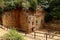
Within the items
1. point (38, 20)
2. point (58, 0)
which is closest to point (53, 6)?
point (58, 0)

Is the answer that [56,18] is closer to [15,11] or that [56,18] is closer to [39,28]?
[39,28]

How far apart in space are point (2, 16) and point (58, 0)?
8302mm

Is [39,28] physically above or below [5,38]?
below

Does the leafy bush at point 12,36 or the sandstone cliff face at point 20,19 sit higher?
the leafy bush at point 12,36

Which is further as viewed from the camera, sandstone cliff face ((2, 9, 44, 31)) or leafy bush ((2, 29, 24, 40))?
sandstone cliff face ((2, 9, 44, 31))

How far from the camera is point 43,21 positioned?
2611 cm

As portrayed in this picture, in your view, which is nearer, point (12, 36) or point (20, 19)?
point (12, 36)

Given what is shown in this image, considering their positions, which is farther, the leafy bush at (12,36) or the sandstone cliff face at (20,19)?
the sandstone cliff face at (20,19)

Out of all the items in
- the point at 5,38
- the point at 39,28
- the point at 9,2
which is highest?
the point at 9,2

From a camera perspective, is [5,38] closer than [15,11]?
Yes

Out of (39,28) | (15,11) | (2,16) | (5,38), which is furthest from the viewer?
(39,28)

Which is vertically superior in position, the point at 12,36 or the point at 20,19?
the point at 12,36

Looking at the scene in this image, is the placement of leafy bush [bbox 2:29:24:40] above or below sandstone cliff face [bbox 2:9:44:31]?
above

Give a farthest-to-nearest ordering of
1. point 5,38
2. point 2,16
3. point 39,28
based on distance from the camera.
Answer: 1. point 39,28
2. point 2,16
3. point 5,38
